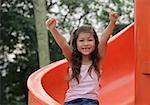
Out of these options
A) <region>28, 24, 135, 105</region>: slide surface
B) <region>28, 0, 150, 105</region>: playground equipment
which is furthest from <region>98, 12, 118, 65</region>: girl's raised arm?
<region>28, 24, 135, 105</region>: slide surface

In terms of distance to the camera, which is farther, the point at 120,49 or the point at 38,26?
the point at 38,26

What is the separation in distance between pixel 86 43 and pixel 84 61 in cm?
12

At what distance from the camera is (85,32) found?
8.91 feet

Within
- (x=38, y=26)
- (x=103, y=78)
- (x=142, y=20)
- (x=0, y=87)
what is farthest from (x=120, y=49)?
(x=0, y=87)

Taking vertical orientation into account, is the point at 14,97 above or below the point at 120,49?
below

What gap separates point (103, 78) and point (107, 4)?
8.63m

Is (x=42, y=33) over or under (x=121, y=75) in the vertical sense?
under

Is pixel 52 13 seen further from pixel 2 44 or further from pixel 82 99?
pixel 82 99

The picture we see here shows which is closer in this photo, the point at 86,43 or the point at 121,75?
the point at 86,43

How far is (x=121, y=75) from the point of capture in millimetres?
4766

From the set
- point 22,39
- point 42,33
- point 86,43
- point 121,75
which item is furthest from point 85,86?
point 22,39

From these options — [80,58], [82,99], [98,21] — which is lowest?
[98,21]

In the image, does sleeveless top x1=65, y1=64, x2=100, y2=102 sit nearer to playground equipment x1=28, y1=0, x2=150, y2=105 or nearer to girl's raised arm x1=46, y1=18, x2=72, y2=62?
girl's raised arm x1=46, y1=18, x2=72, y2=62

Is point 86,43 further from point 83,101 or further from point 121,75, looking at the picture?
point 121,75
